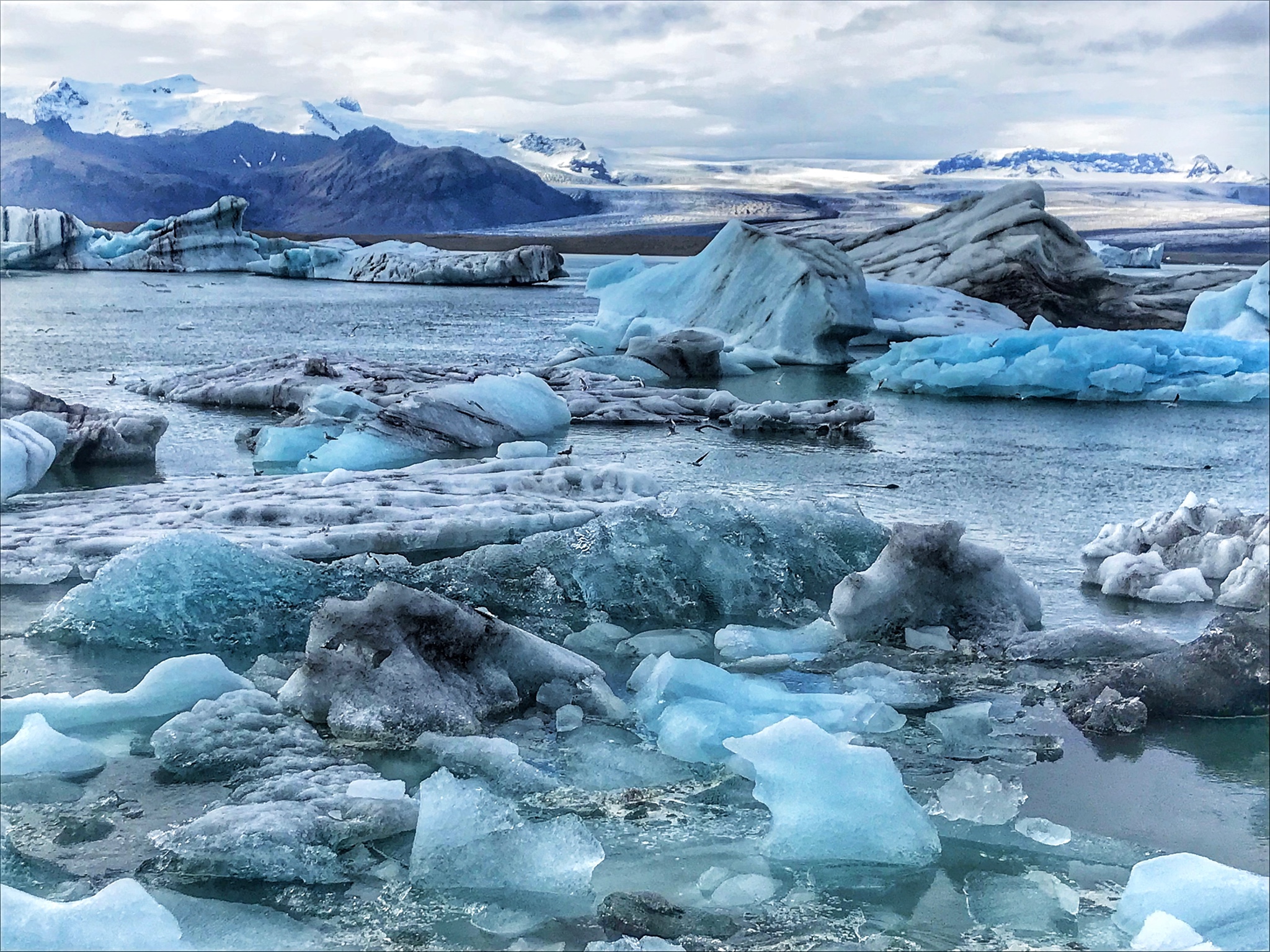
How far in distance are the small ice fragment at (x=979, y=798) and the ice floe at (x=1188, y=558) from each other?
212 cm

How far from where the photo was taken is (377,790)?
273 centimetres

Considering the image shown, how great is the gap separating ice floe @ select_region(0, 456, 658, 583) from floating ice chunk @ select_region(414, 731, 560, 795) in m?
1.68

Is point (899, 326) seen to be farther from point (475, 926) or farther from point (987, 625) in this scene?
point (475, 926)

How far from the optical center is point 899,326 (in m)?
15.9

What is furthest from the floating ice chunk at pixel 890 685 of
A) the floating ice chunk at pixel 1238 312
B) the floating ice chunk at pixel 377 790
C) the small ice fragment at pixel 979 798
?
the floating ice chunk at pixel 1238 312

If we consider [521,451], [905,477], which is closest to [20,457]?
[521,451]

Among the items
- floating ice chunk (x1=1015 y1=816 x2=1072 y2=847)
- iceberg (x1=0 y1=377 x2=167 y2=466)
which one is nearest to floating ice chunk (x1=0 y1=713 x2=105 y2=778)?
floating ice chunk (x1=1015 y1=816 x2=1072 y2=847)

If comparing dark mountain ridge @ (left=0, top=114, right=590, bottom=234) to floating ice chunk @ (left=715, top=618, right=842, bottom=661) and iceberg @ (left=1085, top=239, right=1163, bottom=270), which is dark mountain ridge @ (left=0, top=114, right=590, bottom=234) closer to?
iceberg @ (left=1085, top=239, right=1163, bottom=270)

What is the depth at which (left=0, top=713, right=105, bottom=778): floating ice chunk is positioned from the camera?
2.89 m

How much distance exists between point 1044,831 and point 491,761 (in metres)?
1.32

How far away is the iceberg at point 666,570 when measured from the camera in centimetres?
430

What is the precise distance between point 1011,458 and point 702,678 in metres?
5.35

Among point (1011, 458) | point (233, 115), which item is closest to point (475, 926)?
point (1011, 458)

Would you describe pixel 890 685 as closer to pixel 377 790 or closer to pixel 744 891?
pixel 744 891
